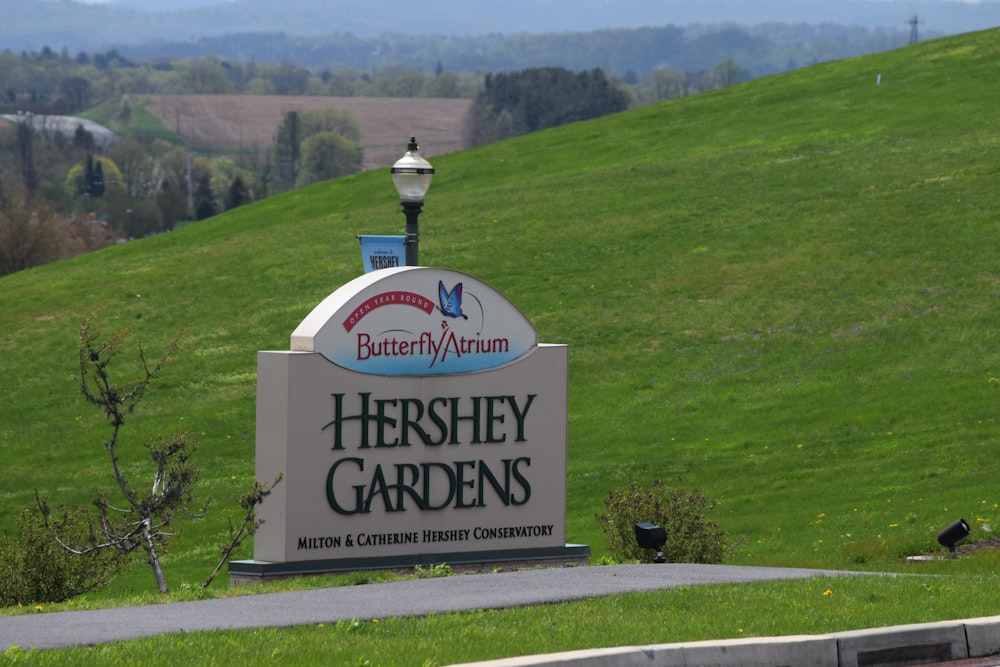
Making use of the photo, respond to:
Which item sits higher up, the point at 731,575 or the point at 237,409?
the point at 731,575

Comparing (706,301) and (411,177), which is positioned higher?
(411,177)

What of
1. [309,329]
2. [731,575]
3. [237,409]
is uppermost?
[309,329]

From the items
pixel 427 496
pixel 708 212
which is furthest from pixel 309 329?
pixel 708 212

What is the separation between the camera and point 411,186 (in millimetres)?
19375

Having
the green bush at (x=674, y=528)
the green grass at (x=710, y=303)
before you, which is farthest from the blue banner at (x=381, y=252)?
the green grass at (x=710, y=303)

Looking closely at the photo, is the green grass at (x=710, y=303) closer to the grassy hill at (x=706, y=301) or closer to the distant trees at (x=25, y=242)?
the grassy hill at (x=706, y=301)

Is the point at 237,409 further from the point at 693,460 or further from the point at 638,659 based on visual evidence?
the point at 638,659

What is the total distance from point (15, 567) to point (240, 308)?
101ft

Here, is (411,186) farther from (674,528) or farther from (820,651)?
(820,651)

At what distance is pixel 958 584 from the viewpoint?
1546 cm

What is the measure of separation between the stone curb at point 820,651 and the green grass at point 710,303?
50cm

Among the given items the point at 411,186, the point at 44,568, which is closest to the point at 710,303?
the point at 411,186

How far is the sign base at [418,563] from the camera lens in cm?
1695

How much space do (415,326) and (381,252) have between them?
1.45 m
